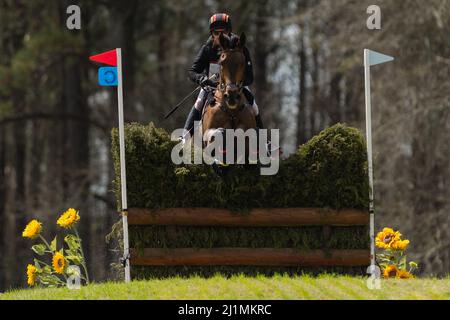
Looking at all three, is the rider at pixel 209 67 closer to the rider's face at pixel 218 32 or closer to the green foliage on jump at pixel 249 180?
the rider's face at pixel 218 32

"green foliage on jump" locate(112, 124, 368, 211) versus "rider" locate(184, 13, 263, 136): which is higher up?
"rider" locate(184, 13, 263, 136)

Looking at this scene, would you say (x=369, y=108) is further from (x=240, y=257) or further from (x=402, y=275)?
(x=402, y=275)


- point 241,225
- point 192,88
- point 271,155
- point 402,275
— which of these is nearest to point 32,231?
point 241,225

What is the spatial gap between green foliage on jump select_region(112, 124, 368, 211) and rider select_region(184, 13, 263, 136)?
1.79 feet

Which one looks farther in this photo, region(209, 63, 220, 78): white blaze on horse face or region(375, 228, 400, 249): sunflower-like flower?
region(375, 228, 400, 249): sunflower-like flower

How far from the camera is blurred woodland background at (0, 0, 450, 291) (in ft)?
56.8

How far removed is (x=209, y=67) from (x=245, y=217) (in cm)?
182

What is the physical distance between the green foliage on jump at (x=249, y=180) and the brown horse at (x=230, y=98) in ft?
1.58

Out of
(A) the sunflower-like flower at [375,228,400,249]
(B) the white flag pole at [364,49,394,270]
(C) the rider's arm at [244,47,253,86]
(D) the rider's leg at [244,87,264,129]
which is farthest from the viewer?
(A) the sunflower-like flower at [375,228,400,249]

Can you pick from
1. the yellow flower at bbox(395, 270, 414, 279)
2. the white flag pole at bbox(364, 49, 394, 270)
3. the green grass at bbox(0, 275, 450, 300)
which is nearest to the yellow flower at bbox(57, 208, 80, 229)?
the green grass at bbox(0, 275, 450, 300)

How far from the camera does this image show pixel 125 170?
8.49m

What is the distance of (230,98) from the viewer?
8.16m

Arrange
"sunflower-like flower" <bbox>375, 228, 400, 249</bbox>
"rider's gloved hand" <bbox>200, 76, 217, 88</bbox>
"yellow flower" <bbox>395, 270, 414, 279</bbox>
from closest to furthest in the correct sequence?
1. "rider's gloved hand" <bbox>200, 76, 217, 88</bbox>
2. "yellow flower" <bbox>395, 270, 414, 279</bbox>
3. "sunflower-like flower" <bbox>375, 228, 400, 249</bbox>

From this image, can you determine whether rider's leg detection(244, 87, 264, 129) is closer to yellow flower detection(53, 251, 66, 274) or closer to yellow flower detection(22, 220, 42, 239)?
yellow flower detection(53, 251, 66, 274)
